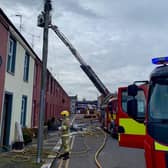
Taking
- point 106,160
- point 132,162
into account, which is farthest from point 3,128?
point 132,162

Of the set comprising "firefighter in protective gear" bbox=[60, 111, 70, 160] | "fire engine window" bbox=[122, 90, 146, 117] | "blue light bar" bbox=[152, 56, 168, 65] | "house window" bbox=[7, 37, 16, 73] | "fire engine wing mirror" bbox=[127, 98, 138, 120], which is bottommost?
"firefighter in protective gear" bbox=[60, 111, 70, 160]

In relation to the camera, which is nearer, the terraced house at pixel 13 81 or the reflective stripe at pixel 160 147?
the reflective stripe at pixel 160 147

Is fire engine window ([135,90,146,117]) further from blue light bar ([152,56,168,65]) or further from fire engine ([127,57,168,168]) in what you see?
blue light bar ([152,56,168,65])

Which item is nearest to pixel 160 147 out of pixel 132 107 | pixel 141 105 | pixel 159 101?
pixel 159 101

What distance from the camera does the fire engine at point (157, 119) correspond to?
4.62 m

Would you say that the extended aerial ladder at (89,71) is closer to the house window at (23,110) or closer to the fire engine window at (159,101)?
the house window at (23,110)

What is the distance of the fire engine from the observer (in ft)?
15.1

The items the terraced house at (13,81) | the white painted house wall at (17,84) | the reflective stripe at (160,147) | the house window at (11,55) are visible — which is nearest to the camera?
the reflective stripe at (160,147)

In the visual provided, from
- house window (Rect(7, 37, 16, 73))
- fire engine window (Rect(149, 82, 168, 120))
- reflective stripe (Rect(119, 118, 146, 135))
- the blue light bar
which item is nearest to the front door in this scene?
house window (Rect(7, 37, 16, 73))

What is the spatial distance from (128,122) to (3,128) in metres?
6.81

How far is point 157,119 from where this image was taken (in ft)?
16.1

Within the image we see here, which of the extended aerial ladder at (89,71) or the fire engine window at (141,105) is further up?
the extended aerial ladder at (89,71)

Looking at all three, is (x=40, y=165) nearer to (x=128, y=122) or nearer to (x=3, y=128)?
(x=128, y=122)

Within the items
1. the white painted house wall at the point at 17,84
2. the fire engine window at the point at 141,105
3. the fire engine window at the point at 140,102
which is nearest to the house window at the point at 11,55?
the white painted house wall at the point at 17,84
